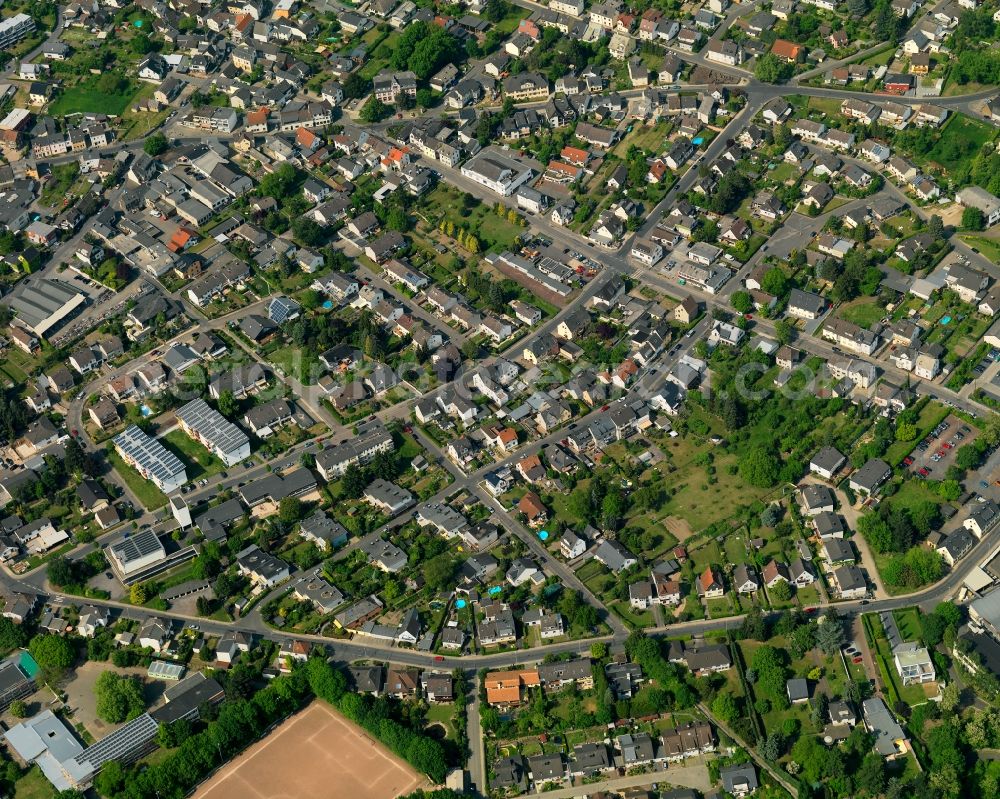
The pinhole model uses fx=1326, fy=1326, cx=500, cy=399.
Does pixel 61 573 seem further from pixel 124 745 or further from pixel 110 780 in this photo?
pixel 110 780

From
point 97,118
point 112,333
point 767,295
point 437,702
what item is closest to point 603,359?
point 767,295

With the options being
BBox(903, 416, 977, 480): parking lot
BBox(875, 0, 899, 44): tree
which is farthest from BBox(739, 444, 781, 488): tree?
BBox(875, 0, 899, 44): tree

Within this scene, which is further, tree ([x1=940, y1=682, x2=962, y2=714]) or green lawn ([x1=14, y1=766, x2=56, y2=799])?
green lawn ([x1=14, y1=766, x2=56, y2=799])

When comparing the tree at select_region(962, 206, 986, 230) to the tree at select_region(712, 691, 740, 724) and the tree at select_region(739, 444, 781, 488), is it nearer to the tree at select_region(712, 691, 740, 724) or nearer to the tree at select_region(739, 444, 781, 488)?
the tree at select_region(739, 444, 781, 488)

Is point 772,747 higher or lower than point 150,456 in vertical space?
lower

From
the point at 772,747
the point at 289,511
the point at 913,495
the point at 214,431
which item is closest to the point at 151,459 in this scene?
the point at 214,431

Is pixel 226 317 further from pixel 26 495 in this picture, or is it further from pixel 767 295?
pixel 767 295
